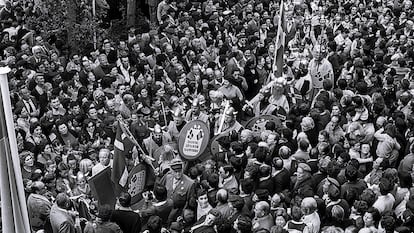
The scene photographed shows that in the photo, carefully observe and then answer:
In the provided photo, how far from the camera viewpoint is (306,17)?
1755 centimetres

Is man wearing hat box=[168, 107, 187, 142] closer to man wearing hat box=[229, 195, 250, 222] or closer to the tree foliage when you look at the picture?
man wearing hat box=[229, 195, 250, 222]

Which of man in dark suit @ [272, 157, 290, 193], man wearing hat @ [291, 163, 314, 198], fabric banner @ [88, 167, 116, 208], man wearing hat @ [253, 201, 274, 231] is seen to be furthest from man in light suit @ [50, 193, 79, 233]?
man wearing hat @ [291, 163, 314, 198]

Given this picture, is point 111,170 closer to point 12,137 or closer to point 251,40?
point 12,137

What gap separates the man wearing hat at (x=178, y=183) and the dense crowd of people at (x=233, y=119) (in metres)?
0.02

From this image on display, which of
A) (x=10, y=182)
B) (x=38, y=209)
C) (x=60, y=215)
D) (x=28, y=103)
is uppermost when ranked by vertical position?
(x=10, y=182)

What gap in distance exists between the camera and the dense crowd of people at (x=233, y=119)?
28.3ft

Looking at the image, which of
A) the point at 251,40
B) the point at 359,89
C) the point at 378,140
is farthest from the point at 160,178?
the point at 251,40

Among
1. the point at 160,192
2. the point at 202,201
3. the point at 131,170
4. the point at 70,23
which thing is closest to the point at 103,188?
the point at 131,170

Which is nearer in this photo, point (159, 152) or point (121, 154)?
point (121, 154)

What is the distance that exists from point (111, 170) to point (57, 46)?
25.7ft

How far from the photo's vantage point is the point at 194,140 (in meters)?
10.6

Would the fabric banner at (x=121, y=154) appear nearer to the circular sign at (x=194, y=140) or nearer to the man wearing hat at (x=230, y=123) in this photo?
the circular sign at (x=194, y=140)

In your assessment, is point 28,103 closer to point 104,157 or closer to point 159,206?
point 104,157

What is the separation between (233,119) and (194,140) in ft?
3.17
